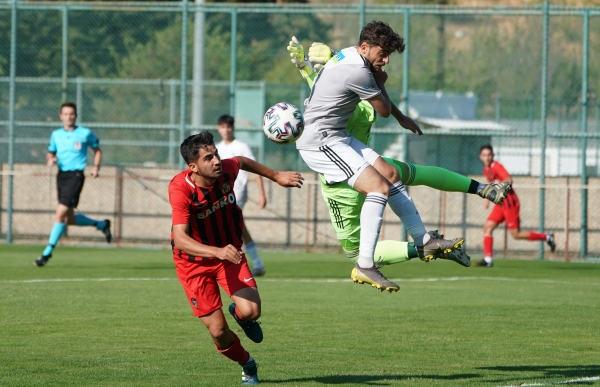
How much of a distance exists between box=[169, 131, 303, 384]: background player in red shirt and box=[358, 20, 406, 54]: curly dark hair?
142 centimetres

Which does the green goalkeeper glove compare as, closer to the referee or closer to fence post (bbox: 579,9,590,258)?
the referee

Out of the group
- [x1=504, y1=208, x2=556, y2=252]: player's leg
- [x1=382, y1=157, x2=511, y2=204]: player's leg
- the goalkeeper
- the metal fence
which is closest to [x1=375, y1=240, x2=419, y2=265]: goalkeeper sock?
the goalkeeper

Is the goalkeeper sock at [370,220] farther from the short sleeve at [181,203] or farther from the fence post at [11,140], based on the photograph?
the fence post at [11,140]

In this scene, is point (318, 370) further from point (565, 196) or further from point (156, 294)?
point (565, 196)

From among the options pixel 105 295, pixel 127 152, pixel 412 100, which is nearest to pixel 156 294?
pixel 105 295

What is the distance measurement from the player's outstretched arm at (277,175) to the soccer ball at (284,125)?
1.65 feet

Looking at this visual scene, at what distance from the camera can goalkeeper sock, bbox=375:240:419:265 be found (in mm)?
8719

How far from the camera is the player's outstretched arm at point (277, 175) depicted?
7.73m

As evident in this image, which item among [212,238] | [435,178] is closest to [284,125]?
[212,238]

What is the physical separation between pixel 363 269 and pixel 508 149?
20.3 meters

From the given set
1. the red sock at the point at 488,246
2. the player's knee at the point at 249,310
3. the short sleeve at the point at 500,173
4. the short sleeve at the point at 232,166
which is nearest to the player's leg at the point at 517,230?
the red sock at the point at 488,246

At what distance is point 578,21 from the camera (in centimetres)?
2977

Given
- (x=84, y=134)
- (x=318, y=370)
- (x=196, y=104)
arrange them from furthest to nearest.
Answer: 1. (x=196, y=104)
2. (x=84, y=134)
3. (x=318, y=370)

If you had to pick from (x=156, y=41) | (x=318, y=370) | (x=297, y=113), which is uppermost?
(x=156, y=41)
